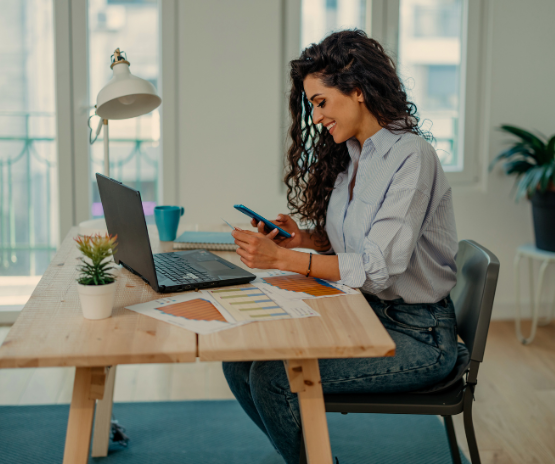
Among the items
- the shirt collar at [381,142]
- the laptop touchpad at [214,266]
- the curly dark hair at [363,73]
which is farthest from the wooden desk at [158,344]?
the curly dark hair at [363,73]

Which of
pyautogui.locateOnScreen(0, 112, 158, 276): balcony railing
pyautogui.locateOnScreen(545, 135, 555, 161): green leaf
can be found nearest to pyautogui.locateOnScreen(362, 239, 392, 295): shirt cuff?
pyautogui.locateOnScreen(545, 135, 555, 161): green leaf

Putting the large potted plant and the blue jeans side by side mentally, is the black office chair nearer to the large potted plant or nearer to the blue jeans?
the blue jeans

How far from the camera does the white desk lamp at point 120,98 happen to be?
155 centimetres

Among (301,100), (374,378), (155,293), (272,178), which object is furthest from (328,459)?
(272,178)

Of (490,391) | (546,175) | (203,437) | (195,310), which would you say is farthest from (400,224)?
(546,175)

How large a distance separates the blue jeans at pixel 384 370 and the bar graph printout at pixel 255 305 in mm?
216

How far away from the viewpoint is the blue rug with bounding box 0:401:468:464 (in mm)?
1714

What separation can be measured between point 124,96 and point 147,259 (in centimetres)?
79

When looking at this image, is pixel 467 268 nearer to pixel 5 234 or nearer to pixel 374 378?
pixel 374 378

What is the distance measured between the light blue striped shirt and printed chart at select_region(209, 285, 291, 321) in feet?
0.71

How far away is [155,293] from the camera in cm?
111

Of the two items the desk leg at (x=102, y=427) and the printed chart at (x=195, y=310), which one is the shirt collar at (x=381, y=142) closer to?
the printed chart at (x=195, y=310)

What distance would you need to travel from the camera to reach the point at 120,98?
66.1 inches

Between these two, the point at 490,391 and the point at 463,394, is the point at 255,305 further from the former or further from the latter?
the point at 490,391
